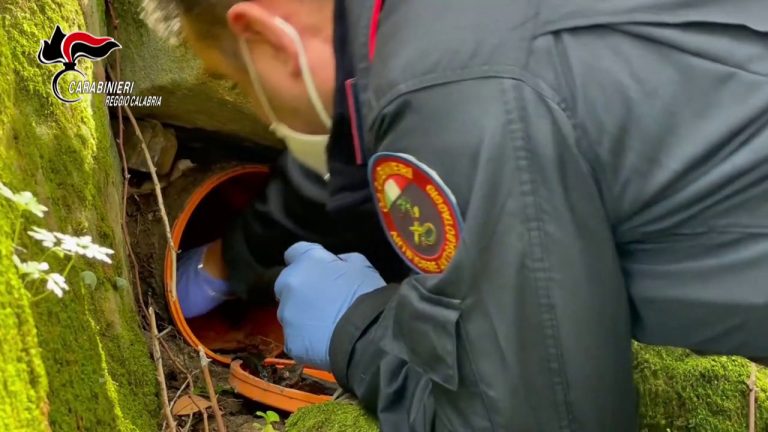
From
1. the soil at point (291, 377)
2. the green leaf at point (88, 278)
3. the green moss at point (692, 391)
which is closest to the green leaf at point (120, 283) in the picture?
the green leaf at point (88, 278)

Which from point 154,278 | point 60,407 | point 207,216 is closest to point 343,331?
point 60,407

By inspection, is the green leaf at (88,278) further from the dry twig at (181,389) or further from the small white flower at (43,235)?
the dry twig at (181,389)

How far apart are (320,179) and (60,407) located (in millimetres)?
1031

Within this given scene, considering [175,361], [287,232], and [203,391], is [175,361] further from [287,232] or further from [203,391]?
[287,232]

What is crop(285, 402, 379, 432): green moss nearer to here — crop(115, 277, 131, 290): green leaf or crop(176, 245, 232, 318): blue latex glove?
crop(115, 277, 131, 290): green leaf

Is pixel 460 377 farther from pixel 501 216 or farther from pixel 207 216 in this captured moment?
pixel 207 216

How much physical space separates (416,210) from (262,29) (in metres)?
0.36

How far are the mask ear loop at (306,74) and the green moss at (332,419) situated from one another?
52cm

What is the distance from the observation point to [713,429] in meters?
1.45

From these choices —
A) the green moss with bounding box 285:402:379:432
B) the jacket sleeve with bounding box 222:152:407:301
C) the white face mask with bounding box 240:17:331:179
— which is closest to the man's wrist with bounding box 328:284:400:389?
the green moss with bounding box 285:402:379:432

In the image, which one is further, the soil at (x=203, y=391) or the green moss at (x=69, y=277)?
the soil at (x=203, y=391)

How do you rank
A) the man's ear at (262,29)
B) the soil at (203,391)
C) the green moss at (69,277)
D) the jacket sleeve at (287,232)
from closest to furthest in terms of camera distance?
the green moss at (69,277), the man's ear at (262,29), the soil at (203,391), the jacket sleeve at (287,232)

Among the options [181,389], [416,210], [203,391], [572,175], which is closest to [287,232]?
[203,391]

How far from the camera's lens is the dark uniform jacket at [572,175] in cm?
86
